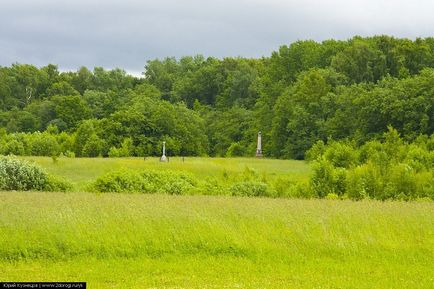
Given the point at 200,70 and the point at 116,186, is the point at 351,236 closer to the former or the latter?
the point at 116,186

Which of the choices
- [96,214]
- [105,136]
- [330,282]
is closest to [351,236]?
[330,282]

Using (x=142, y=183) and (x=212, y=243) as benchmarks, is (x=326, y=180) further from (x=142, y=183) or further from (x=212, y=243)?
(x=212, y=243)

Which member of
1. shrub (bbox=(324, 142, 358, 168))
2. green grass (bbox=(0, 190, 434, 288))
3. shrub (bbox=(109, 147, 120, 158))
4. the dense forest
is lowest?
shrub (bbox=(109, 147, 120, 158))

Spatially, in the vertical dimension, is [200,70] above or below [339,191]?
above

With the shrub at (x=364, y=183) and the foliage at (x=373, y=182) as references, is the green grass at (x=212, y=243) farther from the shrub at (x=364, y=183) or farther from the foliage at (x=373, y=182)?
the foliage at (x=373, y=182)

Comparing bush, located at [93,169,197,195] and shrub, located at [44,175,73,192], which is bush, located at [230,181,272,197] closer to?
bush, located at [93,169,197,195]

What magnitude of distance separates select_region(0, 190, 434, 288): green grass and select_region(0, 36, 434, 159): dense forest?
4763 cm

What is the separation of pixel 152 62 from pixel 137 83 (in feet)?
34.4


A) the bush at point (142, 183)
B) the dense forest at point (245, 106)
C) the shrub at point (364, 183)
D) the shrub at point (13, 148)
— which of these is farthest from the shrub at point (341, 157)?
the shrub at point (13, 148)

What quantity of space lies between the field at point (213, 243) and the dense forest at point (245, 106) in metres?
47.4

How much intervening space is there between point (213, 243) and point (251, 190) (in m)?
12.5

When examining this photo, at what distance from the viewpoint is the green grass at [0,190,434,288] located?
1381cm

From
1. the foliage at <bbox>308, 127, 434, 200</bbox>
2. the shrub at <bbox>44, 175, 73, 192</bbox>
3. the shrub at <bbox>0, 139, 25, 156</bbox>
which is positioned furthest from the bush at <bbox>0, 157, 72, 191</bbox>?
the shrub at <bbox>0, 139, 25, 156</bbox>

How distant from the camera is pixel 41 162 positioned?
50000 millimetres
